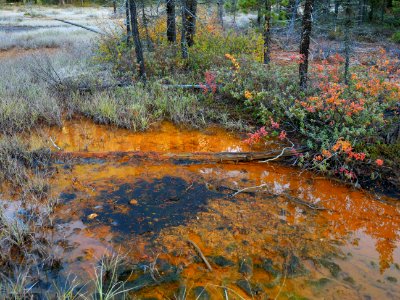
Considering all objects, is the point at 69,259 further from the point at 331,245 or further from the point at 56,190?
the point at 331,245

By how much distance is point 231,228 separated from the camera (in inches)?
196

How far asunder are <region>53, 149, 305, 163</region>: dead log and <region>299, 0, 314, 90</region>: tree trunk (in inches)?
112

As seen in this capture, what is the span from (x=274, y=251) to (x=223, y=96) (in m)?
5.97

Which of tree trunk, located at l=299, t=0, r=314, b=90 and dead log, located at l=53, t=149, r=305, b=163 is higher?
tree trunk, located at l=299, t=0, r=314, b=90

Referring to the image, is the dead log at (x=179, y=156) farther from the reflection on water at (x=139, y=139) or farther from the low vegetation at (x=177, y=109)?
the reflection on water at (x=139, y=139)

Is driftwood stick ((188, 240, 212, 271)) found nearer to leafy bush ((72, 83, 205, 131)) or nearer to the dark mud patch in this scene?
the dark mud patch

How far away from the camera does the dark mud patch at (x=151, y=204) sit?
5010 millimetres

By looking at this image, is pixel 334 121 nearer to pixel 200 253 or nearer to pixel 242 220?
pixel 242 220

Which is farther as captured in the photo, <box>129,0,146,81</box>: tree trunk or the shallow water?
<box>129,0,146,81</box>: tree trunk

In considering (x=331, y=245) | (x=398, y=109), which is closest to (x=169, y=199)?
(x=331, y=245)

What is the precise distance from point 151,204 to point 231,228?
137cm

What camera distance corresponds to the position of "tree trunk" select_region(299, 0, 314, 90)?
27.2 ft

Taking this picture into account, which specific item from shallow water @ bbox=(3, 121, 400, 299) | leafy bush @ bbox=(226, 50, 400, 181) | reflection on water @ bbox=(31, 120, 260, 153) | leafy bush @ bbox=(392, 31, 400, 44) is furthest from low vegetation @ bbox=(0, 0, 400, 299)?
leafy bush @ bbox=(392, 31, 400, 44)

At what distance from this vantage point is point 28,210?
512 cm
